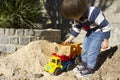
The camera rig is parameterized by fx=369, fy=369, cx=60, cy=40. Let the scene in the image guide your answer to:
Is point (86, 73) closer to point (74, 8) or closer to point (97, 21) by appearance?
point (97, 21)

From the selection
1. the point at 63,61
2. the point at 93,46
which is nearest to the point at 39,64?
the point at 63,61

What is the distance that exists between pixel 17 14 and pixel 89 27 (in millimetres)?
2138

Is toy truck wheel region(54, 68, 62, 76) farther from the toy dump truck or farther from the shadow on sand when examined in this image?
the shadow on sand

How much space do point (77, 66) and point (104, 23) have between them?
887 mm

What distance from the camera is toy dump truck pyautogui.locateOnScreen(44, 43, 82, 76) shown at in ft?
17.0

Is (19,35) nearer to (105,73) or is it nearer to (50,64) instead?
(50,64)

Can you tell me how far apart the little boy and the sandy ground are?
7.1 inches

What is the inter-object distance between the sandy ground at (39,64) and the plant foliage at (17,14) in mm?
798

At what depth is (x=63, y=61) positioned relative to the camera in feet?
17.3

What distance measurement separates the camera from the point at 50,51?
6.00 metres

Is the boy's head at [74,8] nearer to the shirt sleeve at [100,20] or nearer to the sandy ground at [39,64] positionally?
the shirt sleeve at [100,20]

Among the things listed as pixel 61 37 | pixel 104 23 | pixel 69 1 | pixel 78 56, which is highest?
pixel 69 1

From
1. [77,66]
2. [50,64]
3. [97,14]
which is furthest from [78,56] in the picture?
[97,14]

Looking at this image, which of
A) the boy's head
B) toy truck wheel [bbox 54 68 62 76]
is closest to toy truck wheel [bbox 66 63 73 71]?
toy truck wheel [bbox 54 68 62 76]
